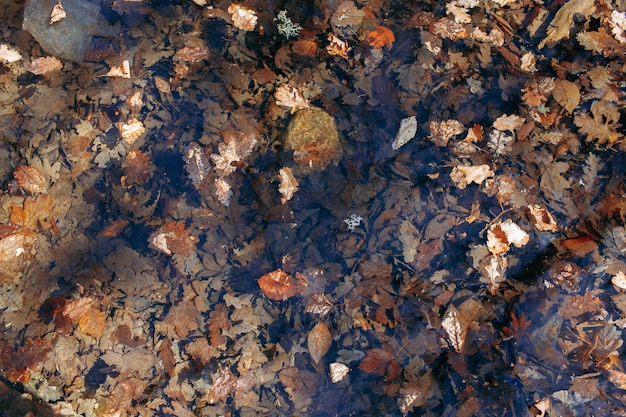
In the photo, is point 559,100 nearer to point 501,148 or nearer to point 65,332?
point 501,148

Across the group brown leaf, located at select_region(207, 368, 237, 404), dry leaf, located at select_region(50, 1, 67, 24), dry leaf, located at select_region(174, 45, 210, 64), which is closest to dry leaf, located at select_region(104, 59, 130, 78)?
dry leaf, located at select_region(174, 45, 210, 64)

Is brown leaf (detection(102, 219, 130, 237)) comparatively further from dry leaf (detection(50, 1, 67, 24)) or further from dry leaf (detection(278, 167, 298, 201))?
dry leaf (detection(50, 1, 67, 24))

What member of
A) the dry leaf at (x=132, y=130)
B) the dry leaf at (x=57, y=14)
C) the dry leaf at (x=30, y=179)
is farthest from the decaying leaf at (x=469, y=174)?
the dry leaf at (x=57, y=14)

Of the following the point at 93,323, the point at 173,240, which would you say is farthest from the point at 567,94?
the point at 93,323

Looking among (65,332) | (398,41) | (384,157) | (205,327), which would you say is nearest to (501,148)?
(384,157)

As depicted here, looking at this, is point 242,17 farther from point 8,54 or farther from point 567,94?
point 567,94

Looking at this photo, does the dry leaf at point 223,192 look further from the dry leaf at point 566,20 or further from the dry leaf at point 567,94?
the dry leaf at point 566,20
